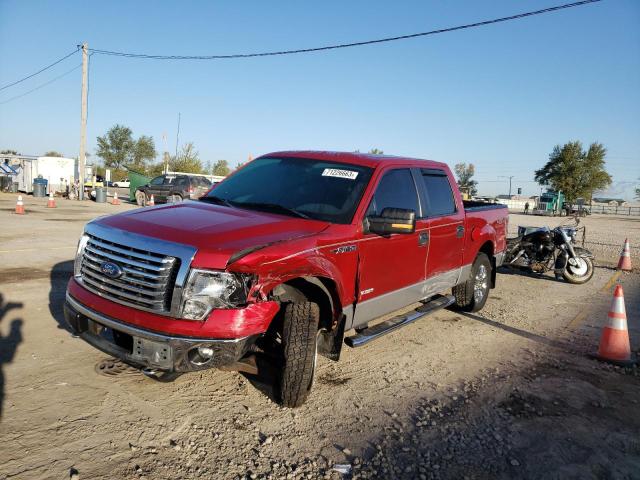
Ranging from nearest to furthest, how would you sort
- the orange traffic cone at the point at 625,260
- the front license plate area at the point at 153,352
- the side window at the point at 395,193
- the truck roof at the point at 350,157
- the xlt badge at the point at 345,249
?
the front license plate area at the point at 153,352
the xlt badge at the point at 345,249
the side window at the point at 395,193
the truck roof at the point at 350,157
the orange traffic cone at the point at 625,260

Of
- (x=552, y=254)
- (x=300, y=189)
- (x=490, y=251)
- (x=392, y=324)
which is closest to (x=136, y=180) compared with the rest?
(x=552, y=254)

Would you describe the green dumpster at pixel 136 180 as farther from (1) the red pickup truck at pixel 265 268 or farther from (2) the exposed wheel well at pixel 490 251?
(1) the red pickup truck at pixel 265 268

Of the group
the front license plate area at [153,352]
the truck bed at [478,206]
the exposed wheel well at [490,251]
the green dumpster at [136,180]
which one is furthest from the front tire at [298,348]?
the green dumpster at [136,180]

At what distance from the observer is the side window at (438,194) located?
17.2ft

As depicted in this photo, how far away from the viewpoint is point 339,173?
4406 mm

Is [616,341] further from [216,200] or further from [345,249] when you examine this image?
[216,200]

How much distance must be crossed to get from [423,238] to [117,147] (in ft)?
268

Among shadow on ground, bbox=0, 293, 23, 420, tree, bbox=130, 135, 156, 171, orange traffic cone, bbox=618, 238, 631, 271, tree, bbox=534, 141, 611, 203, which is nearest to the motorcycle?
orange traffic cone, bbox=618, 238, 631, 271

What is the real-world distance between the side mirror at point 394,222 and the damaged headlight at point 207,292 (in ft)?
4.45

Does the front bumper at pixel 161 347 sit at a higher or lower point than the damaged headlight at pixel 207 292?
lower

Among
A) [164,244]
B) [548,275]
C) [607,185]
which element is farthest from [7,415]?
[607,185]

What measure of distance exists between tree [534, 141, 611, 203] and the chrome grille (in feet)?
232

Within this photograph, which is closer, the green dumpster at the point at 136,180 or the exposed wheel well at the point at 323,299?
the exposed wheel well at the point at 323,299

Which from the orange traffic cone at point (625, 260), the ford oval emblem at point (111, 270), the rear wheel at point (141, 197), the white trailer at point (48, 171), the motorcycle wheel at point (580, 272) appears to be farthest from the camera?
the white trailer at point (48, 171)
